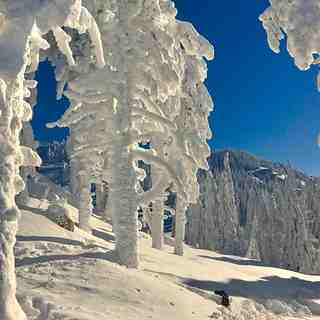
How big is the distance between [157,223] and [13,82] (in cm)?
1966

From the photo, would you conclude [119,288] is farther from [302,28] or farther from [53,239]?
[302,28]

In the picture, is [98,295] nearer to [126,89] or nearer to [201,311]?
[201,311]

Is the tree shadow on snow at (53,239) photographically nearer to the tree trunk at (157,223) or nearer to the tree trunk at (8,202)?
the tree trunk at (8,202)

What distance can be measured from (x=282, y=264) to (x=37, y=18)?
202ft

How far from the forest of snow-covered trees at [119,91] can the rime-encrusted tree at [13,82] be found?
0.05 feet

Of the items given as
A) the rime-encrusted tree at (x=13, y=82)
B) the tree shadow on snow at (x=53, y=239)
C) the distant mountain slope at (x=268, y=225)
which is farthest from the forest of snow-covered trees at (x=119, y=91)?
the distant mountain slope at (x=268, y=225)

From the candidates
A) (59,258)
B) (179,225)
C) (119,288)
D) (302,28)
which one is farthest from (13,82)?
(179,225)

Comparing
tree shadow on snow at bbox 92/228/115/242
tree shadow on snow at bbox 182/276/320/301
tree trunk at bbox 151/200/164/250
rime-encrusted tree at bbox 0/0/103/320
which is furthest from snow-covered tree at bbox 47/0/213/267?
tree shadow on snow at bbox 92/228/115/242

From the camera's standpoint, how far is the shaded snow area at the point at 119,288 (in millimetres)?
10711

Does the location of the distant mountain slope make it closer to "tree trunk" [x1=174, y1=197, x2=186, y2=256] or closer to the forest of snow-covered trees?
"tree trunk" [x1=174, y1=197, x2=186, y2=256]

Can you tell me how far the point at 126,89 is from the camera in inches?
674

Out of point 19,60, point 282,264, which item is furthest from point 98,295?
point 282,264

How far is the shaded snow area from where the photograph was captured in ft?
35.1

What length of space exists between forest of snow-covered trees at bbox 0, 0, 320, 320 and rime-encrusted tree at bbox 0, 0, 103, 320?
0.02 metres
